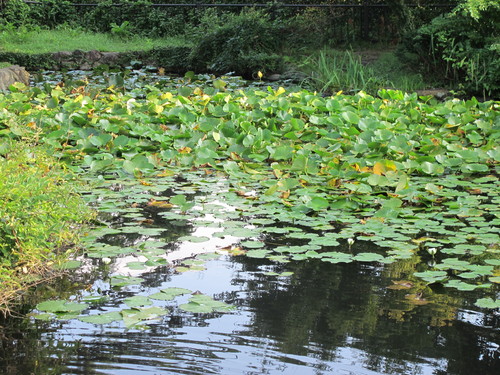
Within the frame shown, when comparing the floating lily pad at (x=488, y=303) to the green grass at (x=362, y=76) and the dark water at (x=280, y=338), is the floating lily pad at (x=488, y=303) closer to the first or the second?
the dark water at (x=280, y=338)

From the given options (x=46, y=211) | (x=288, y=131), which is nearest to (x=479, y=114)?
(x=288, y=131)

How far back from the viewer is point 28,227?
9.04 feet

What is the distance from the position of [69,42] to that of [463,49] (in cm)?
783

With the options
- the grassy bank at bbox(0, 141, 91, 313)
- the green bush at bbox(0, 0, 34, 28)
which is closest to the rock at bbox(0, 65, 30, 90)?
the grassy bank at bbox(0, 141, 91, 313)

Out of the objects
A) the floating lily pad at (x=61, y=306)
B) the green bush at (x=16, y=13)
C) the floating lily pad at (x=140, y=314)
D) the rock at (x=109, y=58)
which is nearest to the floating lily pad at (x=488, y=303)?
the floating lily pad at (x=140, y=314)

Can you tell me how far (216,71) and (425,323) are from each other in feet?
28.7

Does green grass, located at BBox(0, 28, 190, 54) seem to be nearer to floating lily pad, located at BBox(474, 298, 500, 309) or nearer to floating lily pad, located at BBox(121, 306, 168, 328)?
floating lily pad, located at BBox(121, 306, 168, 328)

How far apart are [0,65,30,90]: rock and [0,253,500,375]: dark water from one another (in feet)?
18.6

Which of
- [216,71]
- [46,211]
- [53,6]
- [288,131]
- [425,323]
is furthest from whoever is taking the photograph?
[53,6]

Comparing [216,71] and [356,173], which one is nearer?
[356,173]

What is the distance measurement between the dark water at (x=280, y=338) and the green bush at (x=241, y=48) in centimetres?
776

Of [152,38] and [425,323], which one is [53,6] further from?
[425,323]

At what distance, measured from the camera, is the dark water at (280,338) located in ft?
7.48

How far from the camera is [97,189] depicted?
4.30 metres
